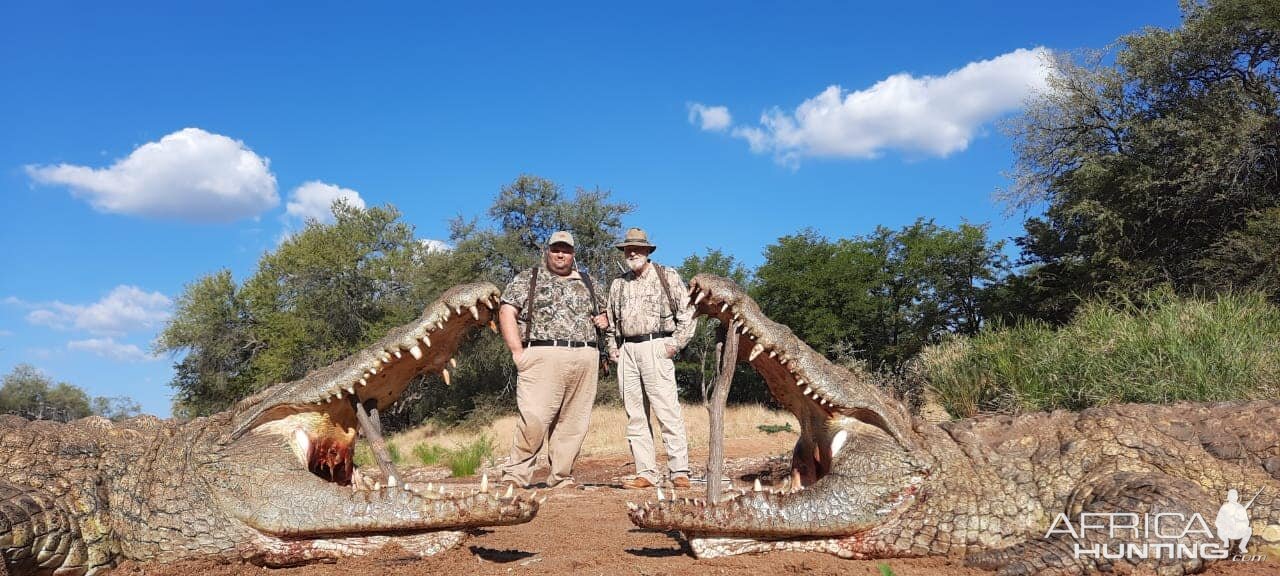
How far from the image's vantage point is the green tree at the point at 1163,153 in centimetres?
1725

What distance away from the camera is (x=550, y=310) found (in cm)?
646

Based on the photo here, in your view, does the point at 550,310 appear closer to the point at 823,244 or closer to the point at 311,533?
the point at 311,533

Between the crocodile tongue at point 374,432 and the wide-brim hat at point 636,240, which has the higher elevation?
the wide-brim hat at point 636,240

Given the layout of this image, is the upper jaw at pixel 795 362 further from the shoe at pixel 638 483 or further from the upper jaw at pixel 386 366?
the shoe at pixel 638 483

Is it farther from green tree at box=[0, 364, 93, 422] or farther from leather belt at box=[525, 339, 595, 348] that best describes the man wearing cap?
green tree at box=[0, 364, 93, 422]

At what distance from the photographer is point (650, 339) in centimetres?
665

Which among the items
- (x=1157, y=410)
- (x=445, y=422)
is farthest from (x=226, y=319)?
(x=1157, y=410)

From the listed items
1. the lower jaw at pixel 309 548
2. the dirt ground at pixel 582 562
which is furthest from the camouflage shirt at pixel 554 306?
the lower jaw at pixel 309 548

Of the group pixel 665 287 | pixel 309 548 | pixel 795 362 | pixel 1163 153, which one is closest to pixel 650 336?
pixel 665 287

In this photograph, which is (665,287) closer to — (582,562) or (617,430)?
(582,562)

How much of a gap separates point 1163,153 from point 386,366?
20.2 meters

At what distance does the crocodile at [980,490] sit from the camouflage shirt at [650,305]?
8.19 feet

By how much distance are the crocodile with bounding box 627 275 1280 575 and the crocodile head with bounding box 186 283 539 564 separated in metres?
0.92

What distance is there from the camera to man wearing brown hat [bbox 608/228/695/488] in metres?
6.56
